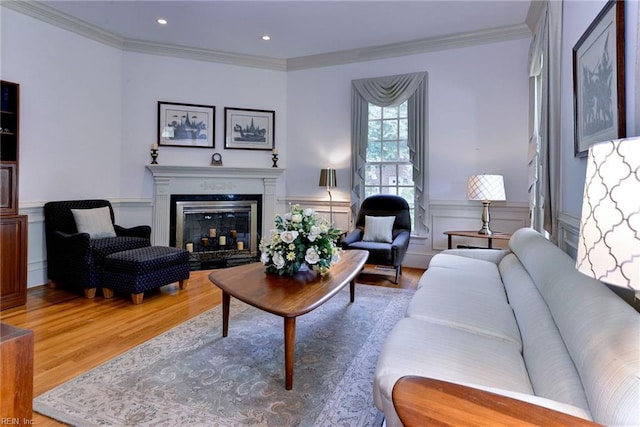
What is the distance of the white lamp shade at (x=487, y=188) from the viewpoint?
12.3 feet

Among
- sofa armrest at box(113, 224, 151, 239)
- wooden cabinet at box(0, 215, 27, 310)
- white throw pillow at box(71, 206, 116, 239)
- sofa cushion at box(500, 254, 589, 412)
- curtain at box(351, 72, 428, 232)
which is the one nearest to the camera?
sofa cushion at box(500, 254, 589, 412)

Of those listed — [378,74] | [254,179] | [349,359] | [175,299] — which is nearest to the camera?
[349,359]

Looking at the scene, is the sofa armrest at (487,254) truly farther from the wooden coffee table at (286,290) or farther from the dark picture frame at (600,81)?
the dark picture frame at (600,81)

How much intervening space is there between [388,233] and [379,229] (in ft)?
0.40

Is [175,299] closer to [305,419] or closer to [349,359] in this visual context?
[349,359]

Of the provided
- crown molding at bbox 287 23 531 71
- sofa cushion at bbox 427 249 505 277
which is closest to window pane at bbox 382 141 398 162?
crown molding at bbox 287 23 531 71

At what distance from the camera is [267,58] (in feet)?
17.1

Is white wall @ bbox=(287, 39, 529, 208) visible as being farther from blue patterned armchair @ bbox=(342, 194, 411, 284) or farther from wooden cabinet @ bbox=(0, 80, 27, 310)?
wooden cabinet @ bbox=(0, 80, 27, 310)

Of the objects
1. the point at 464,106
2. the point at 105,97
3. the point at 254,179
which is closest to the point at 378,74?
the point at 464,106

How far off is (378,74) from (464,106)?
1270 millimetres

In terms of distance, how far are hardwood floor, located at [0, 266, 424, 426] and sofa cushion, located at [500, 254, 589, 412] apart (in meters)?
2.04

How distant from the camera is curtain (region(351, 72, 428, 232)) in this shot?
4.58 meters

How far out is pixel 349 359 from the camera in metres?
2.21

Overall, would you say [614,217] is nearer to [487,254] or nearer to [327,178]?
[487,254]
